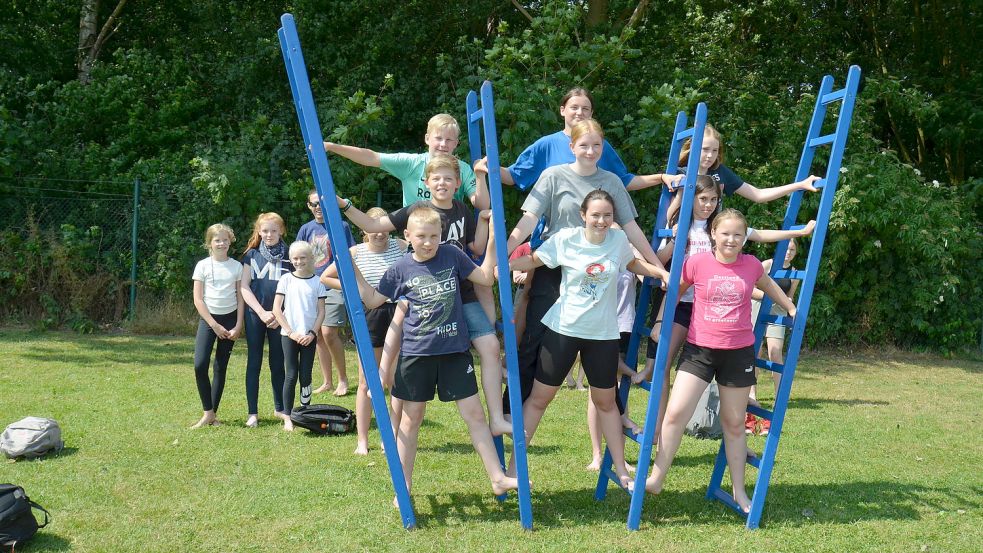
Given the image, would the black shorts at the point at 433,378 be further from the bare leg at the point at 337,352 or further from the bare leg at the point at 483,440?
the bare leg at the point at 337,352

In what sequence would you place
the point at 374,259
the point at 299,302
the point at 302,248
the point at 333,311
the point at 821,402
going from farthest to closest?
the point at 821,402 → the point at 333,311 → the point at 302,248 → the point at 299,302 → the point at 374,259

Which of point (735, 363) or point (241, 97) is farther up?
point (241, 97)

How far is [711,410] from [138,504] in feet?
13.8

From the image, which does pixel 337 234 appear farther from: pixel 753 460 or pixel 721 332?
pixel 753 460

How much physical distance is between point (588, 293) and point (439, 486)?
161 centimetres

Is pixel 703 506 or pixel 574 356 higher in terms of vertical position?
pixel 574 356

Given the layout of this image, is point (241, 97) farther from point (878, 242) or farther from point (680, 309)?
point (680, 309)

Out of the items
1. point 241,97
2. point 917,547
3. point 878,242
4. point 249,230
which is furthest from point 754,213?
point 241,97

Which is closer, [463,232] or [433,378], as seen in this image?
[433,378]

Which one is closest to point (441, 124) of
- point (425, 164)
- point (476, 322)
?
point (425, 164)

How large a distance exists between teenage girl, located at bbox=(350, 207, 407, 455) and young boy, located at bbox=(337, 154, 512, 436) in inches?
38.9

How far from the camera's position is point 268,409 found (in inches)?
285

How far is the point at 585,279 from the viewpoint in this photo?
4391mm

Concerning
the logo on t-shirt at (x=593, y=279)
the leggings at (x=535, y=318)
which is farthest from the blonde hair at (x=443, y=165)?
the logo on t-shirt at (x=593, y=279)
